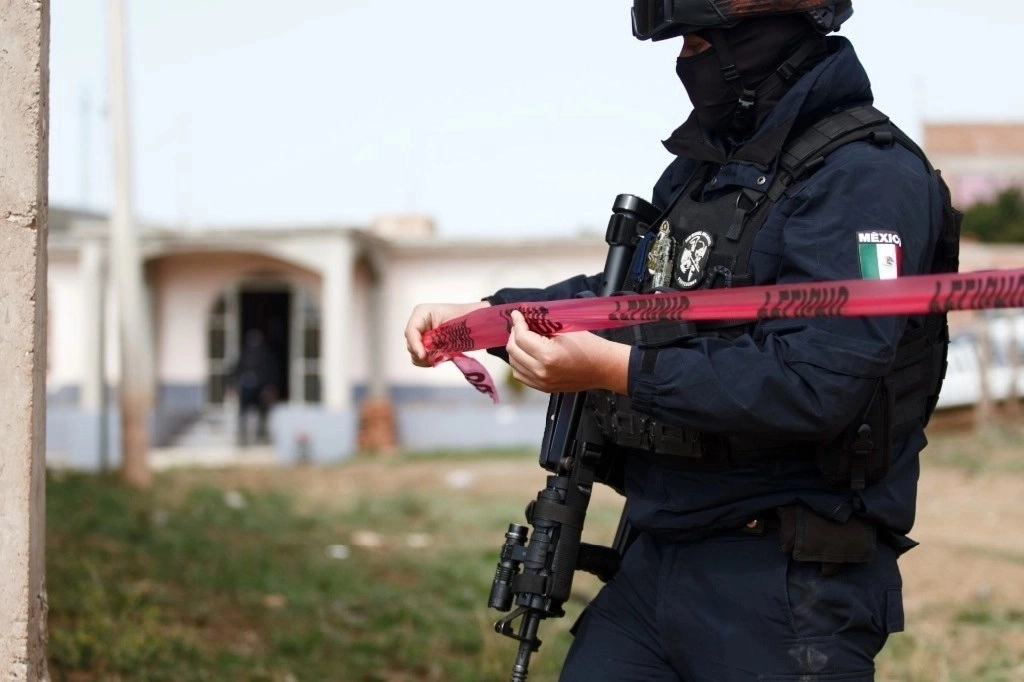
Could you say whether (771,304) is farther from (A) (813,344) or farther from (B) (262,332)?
(B) (262,332)

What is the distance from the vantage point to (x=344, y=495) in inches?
520

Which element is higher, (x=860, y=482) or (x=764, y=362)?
(x=764, y=362)

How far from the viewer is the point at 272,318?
20.9 meters

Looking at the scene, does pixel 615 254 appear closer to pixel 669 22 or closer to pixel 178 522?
pixel 669 22

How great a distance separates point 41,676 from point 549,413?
123 cm

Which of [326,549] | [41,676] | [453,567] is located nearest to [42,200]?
[41,676]

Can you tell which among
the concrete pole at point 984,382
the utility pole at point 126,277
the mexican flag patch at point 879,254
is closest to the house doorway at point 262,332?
the utility pole at point 126,277

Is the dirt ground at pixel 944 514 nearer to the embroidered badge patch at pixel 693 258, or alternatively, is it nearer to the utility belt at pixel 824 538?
the utility belt at pixel 824 538

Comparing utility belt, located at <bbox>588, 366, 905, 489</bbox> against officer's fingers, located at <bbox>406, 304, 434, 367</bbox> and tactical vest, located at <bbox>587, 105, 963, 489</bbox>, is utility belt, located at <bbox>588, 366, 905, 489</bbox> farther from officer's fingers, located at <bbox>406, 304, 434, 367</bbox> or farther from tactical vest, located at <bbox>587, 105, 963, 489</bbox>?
officer's fingers, located at <bbox>406, 304, 434, 367</bbox>

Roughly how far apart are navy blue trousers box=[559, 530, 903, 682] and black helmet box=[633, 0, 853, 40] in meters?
0.94

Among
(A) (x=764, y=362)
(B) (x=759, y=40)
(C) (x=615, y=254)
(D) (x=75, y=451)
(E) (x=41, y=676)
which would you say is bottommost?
(D) (x=75, y=451)

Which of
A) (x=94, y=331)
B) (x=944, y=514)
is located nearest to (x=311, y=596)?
(x=944, y=514)

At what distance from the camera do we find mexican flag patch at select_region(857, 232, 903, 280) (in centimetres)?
198

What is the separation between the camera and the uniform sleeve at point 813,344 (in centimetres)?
196
